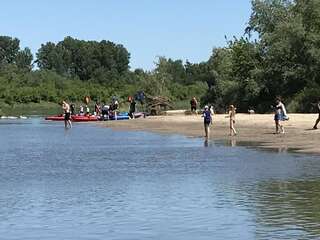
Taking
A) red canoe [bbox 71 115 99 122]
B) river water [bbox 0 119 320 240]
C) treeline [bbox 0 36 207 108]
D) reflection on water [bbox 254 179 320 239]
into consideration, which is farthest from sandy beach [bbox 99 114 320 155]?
treeline [bbox 0 36 207 108]

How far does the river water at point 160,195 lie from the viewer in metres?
11.1

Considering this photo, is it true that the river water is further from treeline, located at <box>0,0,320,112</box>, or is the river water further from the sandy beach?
treeline, located at <box>0,0,320,112</box>

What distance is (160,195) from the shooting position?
48.4ft

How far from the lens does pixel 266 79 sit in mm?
63250

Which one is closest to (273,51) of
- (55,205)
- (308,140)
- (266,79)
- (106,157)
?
(266,79)

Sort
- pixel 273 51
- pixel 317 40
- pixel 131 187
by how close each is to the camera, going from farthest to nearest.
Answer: pixel 273 51 < pixel 317 40 < pixel 131 187

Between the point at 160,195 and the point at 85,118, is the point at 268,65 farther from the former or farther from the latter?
the point at 160,195

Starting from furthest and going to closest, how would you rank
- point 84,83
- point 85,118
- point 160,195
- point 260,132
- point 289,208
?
point 84,83, point 85,118, point 260,132, point 160,195, point 289,208

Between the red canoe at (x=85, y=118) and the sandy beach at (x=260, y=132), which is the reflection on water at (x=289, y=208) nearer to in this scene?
the sandy beach at (x=260, y=132)

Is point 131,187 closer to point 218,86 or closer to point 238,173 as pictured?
point 238,173

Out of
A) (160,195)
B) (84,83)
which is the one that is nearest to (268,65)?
(160,195)

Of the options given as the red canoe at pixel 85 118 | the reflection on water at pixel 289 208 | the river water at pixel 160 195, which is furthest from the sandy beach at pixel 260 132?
the red canoe at pixel 85 118

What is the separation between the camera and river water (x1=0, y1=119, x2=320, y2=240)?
1109 centimetres

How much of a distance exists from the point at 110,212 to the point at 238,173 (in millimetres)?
6670
